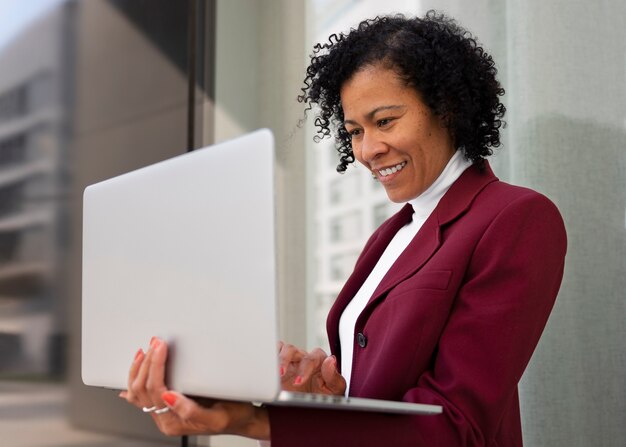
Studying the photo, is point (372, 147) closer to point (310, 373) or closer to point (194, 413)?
point (310, 373)

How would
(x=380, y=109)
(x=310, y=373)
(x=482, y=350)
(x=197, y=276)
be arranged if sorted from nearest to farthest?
(x=197, y=276)
(x=482, y=350)
(x=310, y=373)
(x=380, y=109)

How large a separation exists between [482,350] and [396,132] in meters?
0.42

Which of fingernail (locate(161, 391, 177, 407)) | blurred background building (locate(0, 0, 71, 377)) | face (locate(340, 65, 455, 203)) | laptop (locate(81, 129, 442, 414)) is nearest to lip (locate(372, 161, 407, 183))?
face (locate(340, 65, 455, 203))

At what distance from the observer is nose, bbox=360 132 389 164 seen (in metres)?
1.23

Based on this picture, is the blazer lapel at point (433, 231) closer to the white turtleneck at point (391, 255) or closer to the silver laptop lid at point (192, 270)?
the white turtleneck at point (391, 255)

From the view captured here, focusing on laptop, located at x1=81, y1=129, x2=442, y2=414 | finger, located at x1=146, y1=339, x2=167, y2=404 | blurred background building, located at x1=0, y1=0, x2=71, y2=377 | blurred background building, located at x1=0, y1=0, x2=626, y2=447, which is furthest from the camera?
blurred background building, located at x1=0, y1=0, x2=71, y2=377

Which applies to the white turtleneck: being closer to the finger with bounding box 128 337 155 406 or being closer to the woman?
the woman

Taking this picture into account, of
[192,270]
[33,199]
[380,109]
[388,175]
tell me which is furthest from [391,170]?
[33,199]

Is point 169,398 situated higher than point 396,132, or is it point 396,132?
point 396,132

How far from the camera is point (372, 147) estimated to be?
1231 mm

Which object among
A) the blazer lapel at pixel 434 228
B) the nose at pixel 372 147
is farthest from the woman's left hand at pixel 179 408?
the nose at pixel 372 147

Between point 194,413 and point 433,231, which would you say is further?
point 433,231

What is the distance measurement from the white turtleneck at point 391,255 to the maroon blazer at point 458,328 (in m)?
0.08

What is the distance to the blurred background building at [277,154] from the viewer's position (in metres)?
1.54
